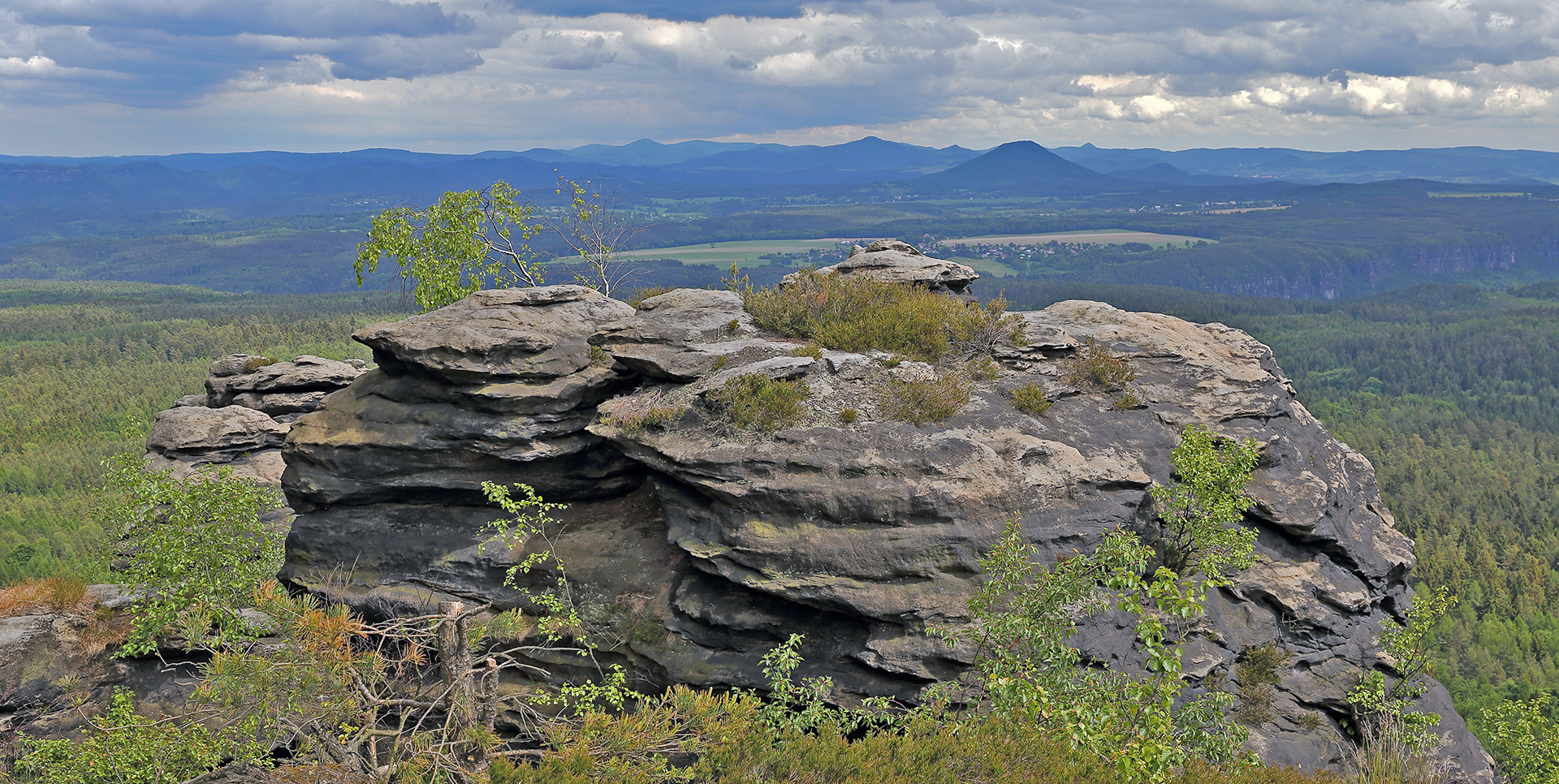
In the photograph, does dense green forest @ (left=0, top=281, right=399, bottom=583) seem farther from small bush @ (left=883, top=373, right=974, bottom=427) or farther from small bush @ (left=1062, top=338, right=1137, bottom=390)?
small bush @ (left=1062, top=338, right=1137, bottom=390)

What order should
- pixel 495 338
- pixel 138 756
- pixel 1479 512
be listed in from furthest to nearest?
pixel 1479 512 → pixel 495 338 → pixel 138 756

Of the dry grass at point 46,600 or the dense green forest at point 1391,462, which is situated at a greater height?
the dry grass at point 46,600

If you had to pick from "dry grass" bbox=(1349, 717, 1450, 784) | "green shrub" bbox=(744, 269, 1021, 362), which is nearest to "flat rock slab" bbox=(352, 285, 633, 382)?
"green shrub" bbox=(744, 269, 1021, 362)

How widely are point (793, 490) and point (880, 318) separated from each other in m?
6.45

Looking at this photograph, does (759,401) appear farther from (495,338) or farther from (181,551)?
(181,551)

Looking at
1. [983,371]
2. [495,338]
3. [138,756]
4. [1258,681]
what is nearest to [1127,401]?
[983,371]

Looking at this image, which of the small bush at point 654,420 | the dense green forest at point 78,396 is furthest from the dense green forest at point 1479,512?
the dense green forest at point 78,396

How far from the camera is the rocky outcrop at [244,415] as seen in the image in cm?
3094

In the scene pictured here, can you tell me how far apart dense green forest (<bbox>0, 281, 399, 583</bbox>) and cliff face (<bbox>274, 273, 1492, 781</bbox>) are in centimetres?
666

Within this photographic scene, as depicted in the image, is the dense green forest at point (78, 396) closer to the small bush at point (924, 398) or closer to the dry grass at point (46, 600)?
the dry grass at point (46, 600)

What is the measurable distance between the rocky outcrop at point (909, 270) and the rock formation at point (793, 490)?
10.4 feet

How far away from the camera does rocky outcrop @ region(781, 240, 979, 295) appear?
950 inches

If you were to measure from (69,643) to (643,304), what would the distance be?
1610 cm

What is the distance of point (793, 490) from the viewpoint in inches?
629
